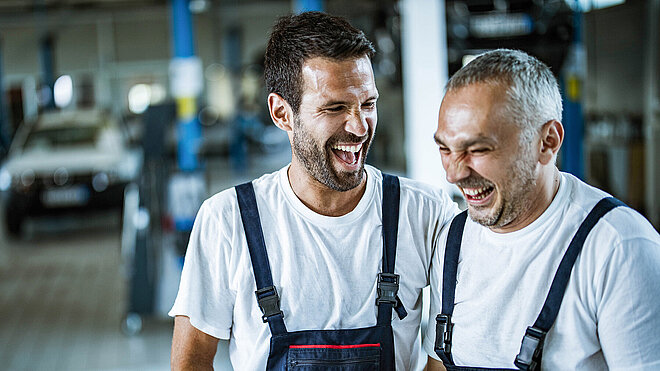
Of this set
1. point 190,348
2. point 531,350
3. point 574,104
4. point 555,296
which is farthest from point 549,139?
point 574,104

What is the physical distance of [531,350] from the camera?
4.99 feet

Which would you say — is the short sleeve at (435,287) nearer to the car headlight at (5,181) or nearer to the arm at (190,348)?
the arm at (190,348)

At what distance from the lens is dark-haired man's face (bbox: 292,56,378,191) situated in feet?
5.88

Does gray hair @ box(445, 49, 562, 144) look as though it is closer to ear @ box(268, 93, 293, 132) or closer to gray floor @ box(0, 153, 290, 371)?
ear @ box(268, 93, 293, 132)

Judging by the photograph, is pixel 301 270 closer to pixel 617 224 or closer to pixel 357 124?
pixel 357 124

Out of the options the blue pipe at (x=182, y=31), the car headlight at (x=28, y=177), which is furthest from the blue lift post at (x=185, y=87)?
the car headlight at (x=28, y=177)

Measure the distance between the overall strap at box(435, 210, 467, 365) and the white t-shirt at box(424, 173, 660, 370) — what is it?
0.05ft

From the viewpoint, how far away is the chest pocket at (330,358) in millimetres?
1737

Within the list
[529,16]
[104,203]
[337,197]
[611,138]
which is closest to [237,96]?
[104,203]

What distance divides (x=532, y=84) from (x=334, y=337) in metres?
0.74

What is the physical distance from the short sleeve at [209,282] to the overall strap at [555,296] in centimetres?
72

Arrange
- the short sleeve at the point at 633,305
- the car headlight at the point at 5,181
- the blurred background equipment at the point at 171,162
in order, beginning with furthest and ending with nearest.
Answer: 1. the car headlight at the point at 5,181
2. the blurred background equipment at the point at 171,162
3. the short sleeve at the point at 633,305

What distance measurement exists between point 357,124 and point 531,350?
66 centimetres

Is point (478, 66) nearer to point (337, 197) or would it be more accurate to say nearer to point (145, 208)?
point (337, 197)
